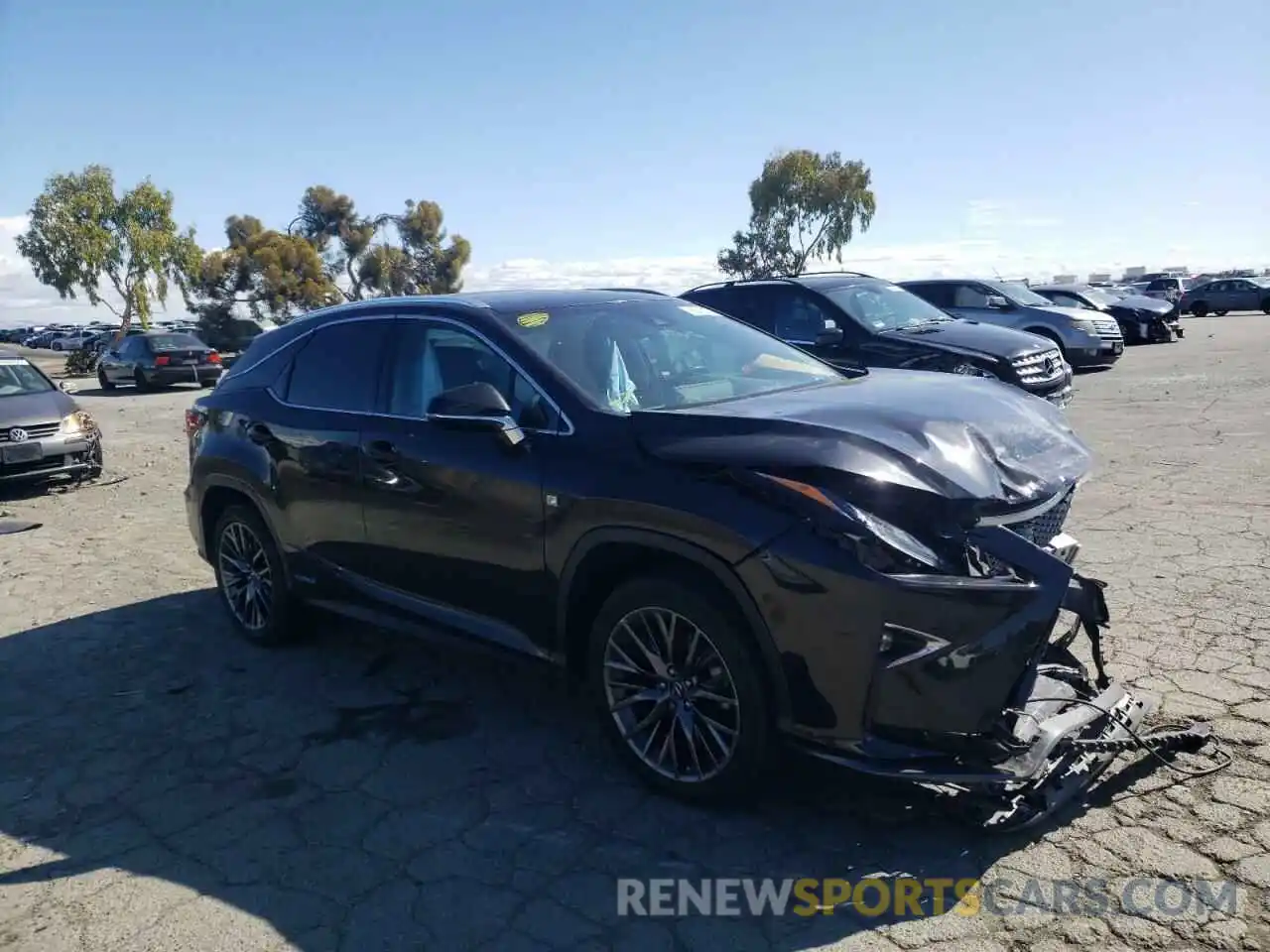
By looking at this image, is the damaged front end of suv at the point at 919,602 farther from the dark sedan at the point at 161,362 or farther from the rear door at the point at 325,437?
the dark sedan at the point at 161,362

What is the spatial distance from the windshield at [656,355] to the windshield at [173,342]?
2400 centimetres

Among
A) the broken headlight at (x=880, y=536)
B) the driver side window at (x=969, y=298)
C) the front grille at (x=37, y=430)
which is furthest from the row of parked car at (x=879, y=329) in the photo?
the front grille at (x=37, y=430)

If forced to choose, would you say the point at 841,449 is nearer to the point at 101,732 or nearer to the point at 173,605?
the point at 101,732

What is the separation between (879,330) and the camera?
36.8ft

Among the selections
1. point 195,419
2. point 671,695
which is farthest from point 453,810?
point 195,419

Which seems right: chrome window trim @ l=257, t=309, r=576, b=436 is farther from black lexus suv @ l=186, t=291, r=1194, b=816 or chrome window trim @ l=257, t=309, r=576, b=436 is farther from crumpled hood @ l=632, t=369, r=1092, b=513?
crumpled hood @ l=632, t=369, r=1092, b=513

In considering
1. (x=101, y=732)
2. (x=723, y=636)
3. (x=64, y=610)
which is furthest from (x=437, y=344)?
(x=64, y=610)

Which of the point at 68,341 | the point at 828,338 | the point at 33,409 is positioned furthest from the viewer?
the point at 68,341

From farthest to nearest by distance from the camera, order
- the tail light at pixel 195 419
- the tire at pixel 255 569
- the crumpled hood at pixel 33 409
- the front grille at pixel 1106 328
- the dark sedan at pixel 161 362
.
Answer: the dark sedan at pixel 161 362, the front grille at pixel 1106 328, the crumpled hood at pixel 33 409, the tail light at pixel 195 419, the tire at pixel 255 569

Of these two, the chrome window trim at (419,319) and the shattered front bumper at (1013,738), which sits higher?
the chrome window trim at (419,319)

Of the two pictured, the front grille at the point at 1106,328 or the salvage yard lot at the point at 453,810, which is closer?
the salvage yard lot at the point at 453,810

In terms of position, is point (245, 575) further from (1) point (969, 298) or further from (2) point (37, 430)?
(1) point (969, 298)

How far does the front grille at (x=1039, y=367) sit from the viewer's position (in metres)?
11.3

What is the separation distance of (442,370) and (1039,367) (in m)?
8.89
